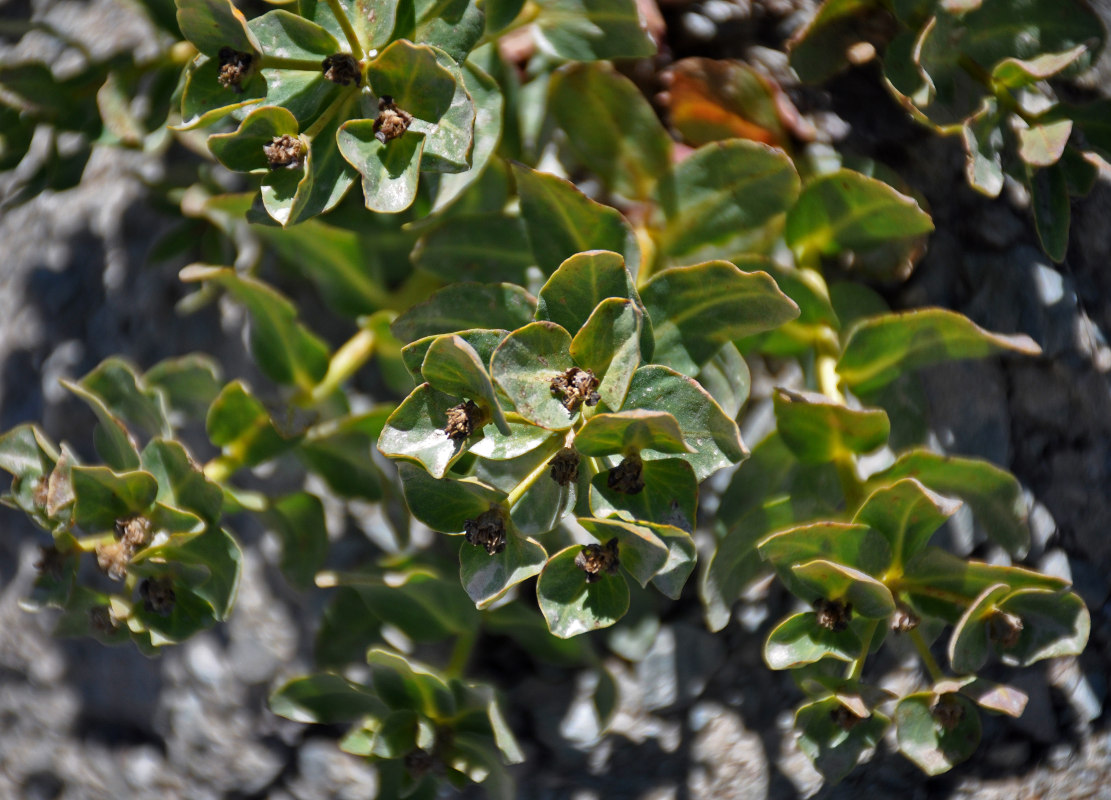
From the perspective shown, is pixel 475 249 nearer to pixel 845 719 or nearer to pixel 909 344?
pixel 909 344

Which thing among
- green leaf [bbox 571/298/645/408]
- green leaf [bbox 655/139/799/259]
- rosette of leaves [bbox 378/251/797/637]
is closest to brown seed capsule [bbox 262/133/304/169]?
rosette of leaves [bbox 378/251/797/637]

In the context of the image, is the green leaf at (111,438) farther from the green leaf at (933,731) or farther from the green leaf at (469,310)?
the green leaf at (933,731)

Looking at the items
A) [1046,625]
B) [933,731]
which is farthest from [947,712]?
[1046,625]

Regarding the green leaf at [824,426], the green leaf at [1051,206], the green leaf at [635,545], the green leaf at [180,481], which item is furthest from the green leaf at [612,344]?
the green leaf at [1051,206]

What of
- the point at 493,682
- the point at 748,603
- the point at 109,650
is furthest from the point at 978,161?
the point at 109,650

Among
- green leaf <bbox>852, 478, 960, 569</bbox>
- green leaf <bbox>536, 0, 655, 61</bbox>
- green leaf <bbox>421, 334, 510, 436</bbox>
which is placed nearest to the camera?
green leaf <bbox>421, 334, 510, 436</bbox>

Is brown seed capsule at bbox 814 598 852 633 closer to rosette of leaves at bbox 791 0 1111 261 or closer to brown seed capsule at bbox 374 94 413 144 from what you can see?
rosette of leaves at bbox 791 0 1111 261
